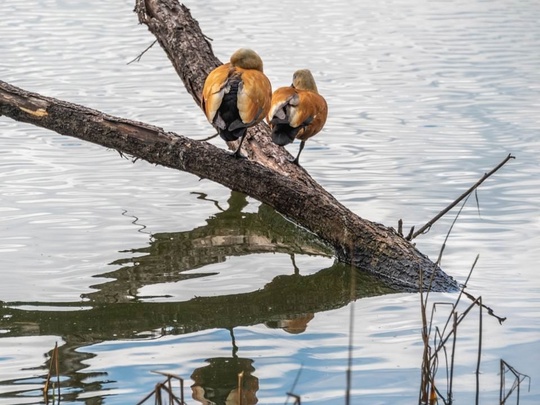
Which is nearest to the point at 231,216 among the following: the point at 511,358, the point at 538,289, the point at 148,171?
the point at 148,171

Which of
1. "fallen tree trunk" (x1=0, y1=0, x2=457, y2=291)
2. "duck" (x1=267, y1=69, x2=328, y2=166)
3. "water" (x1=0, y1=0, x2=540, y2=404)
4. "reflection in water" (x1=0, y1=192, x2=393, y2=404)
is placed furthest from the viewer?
"duck" (x1=267, y1=69, x2=328, y2=166)

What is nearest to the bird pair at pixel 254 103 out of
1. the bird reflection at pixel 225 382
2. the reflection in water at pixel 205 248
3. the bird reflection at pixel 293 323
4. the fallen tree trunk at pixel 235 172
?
the fallen tree trunk at pixel 235 172

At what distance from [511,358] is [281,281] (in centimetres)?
172

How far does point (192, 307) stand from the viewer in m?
5.67

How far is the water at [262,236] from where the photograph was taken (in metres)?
4.86

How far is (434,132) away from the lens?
1016 centimetres

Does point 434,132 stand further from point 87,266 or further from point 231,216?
point 87,266

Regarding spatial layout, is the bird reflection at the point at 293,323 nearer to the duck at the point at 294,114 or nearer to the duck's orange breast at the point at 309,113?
the duck at the point at 294,114

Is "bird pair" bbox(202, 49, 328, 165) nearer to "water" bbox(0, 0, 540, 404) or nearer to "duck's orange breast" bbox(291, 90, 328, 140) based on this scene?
"duck's orange breast" bbox(291, 90, 328, 140)

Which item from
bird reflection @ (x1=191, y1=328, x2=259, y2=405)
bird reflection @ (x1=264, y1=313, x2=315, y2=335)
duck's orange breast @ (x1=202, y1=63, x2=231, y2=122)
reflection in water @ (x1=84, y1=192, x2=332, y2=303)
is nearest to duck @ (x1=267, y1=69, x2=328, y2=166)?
duck's orange breast @ (x1=202, y1=63, x2=231, y2=122)

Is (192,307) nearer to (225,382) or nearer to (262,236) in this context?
(225,382)

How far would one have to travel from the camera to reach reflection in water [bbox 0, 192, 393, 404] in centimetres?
469

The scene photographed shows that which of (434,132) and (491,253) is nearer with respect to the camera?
(491,253)

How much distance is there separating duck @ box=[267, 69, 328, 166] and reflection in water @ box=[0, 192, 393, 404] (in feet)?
2.78
